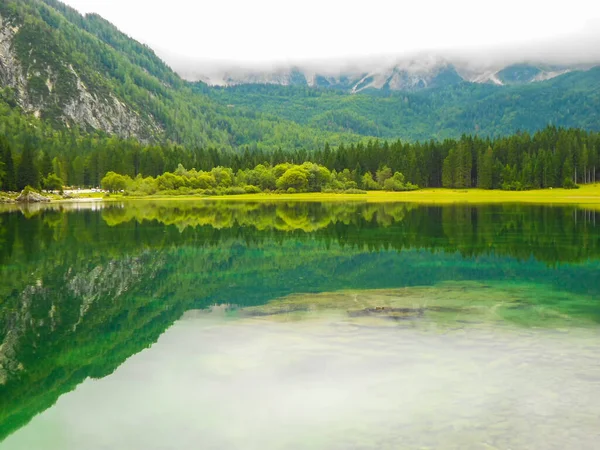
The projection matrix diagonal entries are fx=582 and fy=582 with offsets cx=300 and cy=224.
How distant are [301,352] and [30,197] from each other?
428 feet

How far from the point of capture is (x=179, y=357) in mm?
16500

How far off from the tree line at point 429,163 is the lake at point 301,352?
120m

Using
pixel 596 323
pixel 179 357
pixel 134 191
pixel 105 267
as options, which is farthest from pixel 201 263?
pixel 134 191

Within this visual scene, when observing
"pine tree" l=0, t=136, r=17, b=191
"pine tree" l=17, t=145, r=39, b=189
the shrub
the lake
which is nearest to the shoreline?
the shrub

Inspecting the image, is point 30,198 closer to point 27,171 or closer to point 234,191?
point 27,171

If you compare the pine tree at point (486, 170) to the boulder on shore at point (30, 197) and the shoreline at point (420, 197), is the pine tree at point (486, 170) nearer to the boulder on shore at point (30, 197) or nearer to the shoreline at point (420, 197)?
the shoreline at point (420, 197)

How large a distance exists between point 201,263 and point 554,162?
14473 centimetres

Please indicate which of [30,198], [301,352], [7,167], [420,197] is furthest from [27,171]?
[301,352]

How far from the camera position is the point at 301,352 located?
54.2 feet

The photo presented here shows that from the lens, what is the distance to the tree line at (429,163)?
157 meters

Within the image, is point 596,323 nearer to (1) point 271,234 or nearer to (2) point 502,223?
(1) point 271,234

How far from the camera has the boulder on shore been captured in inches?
5123

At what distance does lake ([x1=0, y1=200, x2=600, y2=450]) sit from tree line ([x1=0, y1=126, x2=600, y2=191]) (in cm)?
11955

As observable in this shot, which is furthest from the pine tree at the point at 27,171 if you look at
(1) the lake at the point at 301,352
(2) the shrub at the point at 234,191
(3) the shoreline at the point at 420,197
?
(1) the lake at the point at 301,352
